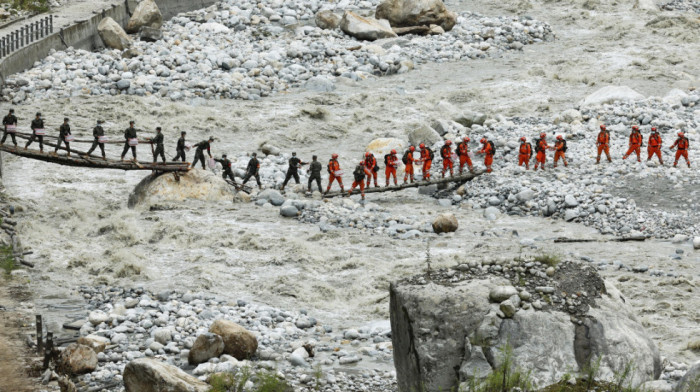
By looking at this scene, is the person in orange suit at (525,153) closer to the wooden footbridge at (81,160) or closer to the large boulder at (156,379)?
the wooden footbridge at (81,160)

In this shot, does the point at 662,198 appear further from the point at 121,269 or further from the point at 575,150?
the point at 121,269

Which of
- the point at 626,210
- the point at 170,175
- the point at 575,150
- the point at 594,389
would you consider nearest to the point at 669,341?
the point at 594,389

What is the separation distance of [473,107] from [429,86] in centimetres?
306

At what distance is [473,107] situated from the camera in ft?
108

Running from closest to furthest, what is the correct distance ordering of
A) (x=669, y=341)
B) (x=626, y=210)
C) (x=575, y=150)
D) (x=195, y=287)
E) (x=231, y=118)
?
1. (x=669, y=341)
2. (x=195, y=287)
3. (x=626, y=210)
4. (x=575, y=150)
5. (x=231, y=118)

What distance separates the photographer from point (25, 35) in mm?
34812

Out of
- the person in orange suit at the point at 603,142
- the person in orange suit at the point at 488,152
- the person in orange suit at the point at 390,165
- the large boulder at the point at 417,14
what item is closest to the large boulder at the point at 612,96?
the person in orange suit at the point at 603,142

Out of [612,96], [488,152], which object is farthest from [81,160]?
[612,96]

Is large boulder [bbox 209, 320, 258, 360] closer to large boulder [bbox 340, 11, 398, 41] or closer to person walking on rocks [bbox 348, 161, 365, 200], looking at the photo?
person walking on rocks [bbox 348, 161, 365, 200]

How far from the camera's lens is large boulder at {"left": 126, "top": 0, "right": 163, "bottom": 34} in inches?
1528

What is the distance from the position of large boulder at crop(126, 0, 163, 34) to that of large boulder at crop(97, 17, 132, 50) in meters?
1.83

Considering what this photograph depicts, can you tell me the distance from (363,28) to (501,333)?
30406 mm

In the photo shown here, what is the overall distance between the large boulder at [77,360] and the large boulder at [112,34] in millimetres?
24958

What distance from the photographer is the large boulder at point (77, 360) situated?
44.1 ft
